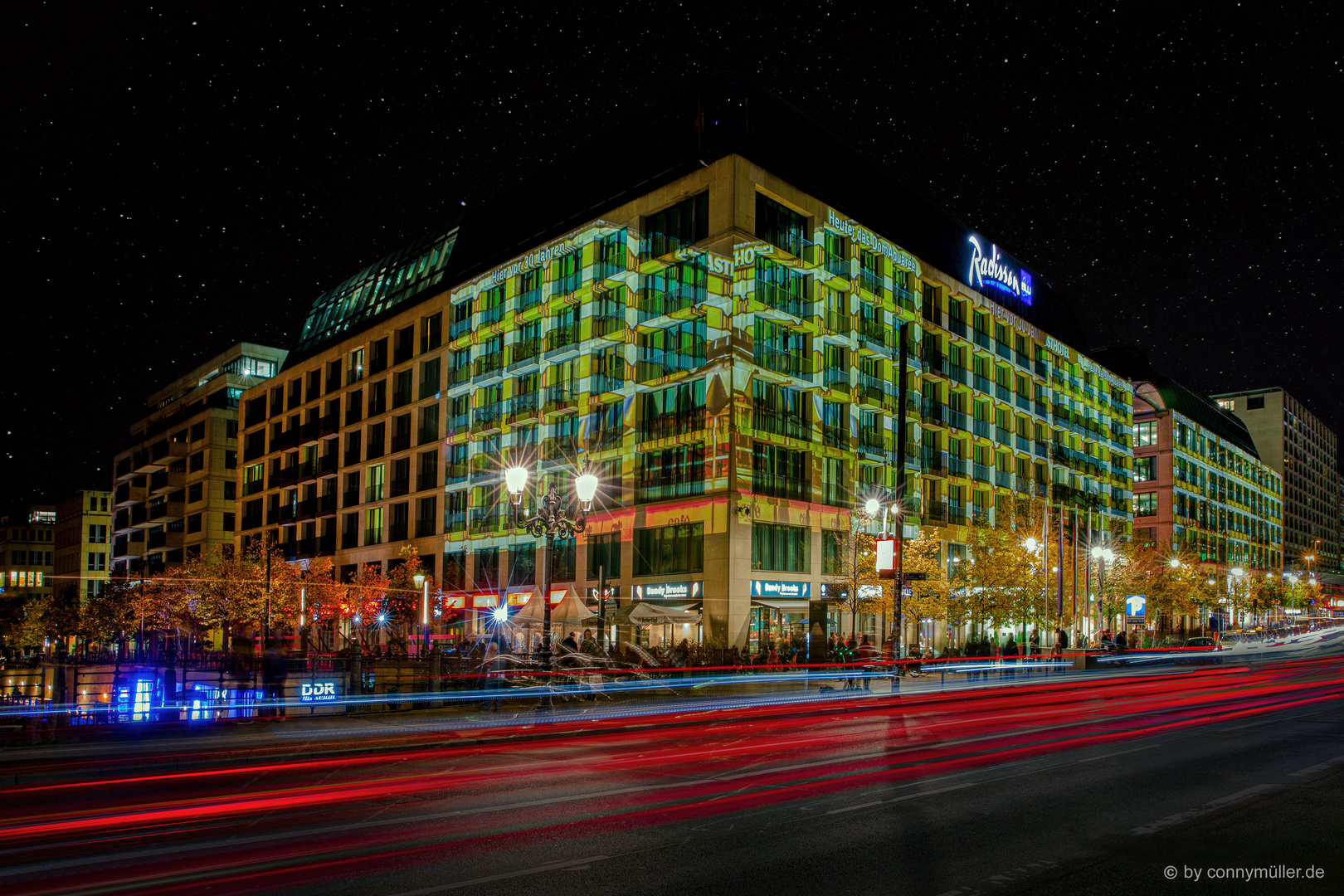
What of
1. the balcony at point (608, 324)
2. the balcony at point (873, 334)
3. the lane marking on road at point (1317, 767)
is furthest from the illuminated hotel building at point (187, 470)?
the lane marking on road at point (1317, 767)

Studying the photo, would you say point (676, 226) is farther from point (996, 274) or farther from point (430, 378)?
point (996, 274)

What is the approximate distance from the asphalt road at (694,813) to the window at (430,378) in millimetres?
46698

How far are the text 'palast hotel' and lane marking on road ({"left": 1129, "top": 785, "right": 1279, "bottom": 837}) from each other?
30.6 metres

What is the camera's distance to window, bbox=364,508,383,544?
6712 cm

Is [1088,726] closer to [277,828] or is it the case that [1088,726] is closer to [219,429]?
[277,828]

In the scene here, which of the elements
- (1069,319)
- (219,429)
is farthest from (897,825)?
(219,429)

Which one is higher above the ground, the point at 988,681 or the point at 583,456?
the point at 583,456

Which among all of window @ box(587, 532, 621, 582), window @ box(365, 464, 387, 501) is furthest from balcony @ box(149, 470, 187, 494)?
window @ box(587, 532, 621, 582)

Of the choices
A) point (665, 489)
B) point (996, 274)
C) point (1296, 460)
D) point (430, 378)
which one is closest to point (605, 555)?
point (665, 489)

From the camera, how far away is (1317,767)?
13.6 meters

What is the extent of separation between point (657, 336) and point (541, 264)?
35.2 feet

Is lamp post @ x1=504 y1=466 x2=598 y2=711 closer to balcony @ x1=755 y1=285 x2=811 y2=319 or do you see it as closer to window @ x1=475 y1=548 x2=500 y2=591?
balcony @ x1=755 y1=285 x2=811 y2=319

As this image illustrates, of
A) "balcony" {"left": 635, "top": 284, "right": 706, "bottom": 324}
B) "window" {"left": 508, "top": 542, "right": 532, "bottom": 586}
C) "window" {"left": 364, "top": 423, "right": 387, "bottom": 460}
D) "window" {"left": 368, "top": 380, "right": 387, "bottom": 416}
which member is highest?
"balcony" {"left": 635, "top": 284, "right": 706, "bottom": 324}

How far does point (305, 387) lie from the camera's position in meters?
78.5
